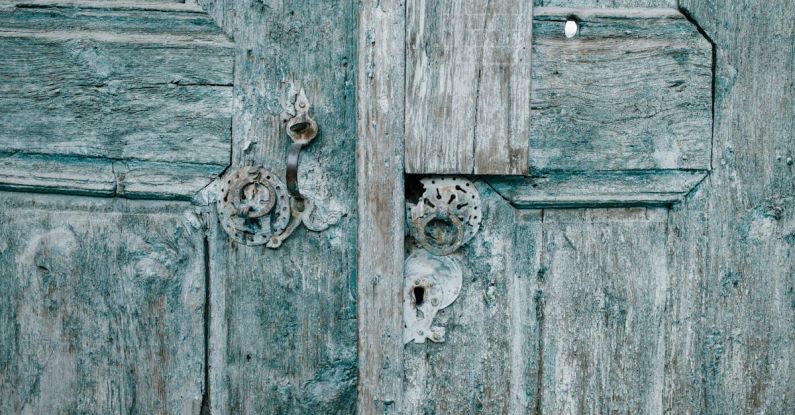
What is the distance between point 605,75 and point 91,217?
A: 0.93 metres

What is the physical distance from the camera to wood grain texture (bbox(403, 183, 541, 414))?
4.02ft

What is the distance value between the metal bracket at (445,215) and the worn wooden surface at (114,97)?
1.17 ft

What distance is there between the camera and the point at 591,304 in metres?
1.22

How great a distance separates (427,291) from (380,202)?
0.59 feet

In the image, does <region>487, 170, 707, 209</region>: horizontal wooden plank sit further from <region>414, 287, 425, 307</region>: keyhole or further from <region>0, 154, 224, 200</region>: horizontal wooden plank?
<region>0, 154, 224, 200</region>: horizontal wooden plank

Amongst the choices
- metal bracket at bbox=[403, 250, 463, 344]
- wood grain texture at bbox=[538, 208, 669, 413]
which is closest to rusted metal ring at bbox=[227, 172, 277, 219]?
metal bracket at bbox=[403, 250, 463, 344]

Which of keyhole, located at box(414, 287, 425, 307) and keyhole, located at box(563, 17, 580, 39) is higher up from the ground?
keyhole, located at box(563, 17, 580, 39)

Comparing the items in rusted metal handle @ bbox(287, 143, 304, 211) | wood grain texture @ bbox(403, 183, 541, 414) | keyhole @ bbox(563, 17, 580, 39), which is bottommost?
wood grain texture @ bbox(403, 183, 541, 414)

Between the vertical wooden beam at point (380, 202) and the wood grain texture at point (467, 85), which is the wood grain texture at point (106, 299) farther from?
the wood grain texture at point (467, 85)

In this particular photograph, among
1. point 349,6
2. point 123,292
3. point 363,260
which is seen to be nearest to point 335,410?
point 363,260

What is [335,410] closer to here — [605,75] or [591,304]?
[591,304]

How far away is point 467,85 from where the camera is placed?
1.16m

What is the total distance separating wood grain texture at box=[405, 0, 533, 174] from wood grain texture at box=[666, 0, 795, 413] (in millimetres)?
312

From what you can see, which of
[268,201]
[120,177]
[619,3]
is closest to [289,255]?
[268,201]
